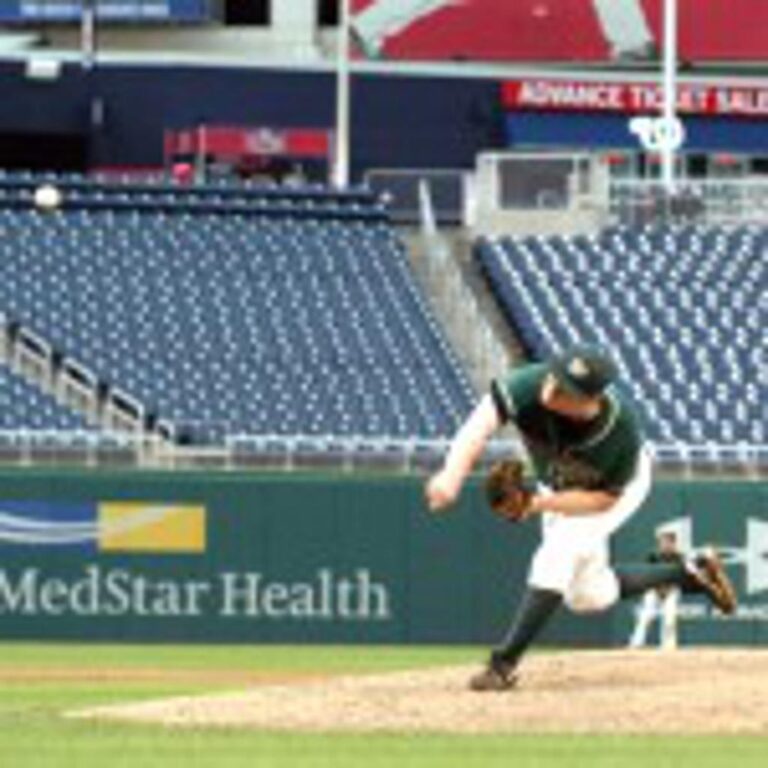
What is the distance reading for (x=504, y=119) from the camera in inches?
1778

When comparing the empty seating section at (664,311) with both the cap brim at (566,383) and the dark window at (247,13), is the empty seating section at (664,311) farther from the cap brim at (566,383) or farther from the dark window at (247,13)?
the cap brim at (566,383)

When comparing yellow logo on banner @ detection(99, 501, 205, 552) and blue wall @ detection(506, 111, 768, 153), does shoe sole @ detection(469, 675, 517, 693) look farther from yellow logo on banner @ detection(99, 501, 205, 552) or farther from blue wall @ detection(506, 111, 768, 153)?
blue wall @ detection(506, 111, 768, 153)

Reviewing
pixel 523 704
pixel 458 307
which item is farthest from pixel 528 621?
pixel 458 307

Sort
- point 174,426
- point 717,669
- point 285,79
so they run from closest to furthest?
point 717,669, point 174,426, point 285,79

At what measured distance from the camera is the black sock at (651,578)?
622 inches

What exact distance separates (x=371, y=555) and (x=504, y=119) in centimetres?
Answer: 1842

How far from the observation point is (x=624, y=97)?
44.7m

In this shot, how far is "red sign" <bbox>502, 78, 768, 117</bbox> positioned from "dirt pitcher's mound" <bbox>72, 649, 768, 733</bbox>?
28.3m

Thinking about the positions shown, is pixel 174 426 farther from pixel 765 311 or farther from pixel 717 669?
pixel 717 669

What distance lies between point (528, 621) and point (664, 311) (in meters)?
18.9

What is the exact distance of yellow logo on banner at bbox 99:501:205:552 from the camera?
27156mm

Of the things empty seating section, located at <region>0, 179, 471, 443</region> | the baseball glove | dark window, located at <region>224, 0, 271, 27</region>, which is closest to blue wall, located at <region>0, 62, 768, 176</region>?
dark window, located at <region>224, 0, 271, 27</region>

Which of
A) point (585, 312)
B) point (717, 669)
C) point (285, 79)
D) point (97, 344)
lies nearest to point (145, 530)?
point (97, 344)

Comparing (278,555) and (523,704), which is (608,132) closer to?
(278,555)
